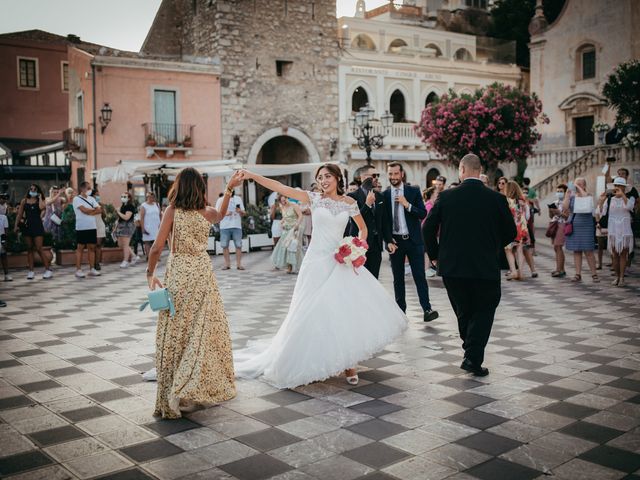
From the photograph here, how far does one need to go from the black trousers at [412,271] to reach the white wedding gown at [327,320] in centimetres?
225

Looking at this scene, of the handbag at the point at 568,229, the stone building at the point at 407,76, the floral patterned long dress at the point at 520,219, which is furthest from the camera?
the stone building at the point at 407,76

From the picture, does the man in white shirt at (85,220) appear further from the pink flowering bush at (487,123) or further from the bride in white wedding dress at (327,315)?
the pink flowering bush at (487,123)

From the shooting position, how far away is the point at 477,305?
5.43 m

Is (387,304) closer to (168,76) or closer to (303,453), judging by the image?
(303,453)

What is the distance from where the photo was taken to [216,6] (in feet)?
87.7

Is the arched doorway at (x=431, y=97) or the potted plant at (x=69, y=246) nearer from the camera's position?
the potted plant at (x=69, y=246)

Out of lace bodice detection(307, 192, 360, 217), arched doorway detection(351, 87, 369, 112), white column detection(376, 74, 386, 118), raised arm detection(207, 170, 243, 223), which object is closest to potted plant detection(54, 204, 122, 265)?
lace bodice detection(307, 192, 360, 217)

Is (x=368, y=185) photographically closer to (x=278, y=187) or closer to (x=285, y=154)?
(x=278, y=187)

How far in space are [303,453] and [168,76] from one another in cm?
2446

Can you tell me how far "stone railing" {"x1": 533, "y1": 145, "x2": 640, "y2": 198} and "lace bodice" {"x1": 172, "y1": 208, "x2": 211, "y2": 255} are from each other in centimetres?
2339

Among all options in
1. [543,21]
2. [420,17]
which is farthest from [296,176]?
[420,17]

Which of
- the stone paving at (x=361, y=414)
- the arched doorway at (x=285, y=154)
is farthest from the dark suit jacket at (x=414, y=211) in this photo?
the arched doorway at (x=285, y=154)

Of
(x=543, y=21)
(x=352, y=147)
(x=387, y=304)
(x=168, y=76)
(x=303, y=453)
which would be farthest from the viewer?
(x=543, y=21)

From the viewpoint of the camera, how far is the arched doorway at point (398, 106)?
32.7 m
